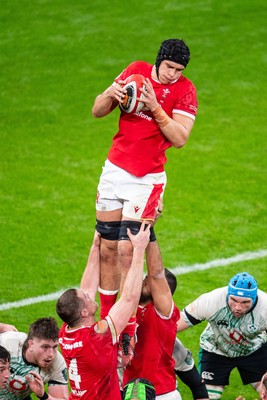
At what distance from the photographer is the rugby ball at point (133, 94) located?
8.99 meters

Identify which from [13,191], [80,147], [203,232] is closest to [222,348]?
[203,232]

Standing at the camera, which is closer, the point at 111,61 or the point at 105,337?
the point at 105,337

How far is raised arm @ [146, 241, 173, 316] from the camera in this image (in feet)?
30.2

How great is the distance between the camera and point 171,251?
1396 cm

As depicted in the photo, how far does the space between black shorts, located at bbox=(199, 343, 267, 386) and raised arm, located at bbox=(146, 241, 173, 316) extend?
1882mm

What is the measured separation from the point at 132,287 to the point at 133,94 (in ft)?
5.10

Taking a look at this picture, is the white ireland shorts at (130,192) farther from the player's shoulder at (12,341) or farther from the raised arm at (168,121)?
the player's shoulder at (12,341)

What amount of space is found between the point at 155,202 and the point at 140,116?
74 cm

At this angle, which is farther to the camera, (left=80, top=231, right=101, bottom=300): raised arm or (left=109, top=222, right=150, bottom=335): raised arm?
(left=80, top=231, right=101, bottom=300): raised arm

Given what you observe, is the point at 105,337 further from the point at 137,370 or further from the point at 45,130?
the point at 45,130

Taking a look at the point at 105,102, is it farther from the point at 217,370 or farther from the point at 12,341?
the point at 217,370

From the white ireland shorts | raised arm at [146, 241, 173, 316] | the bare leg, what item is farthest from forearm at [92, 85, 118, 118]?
raised arm at [146, 241, 173, 316]

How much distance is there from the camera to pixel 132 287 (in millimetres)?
8828

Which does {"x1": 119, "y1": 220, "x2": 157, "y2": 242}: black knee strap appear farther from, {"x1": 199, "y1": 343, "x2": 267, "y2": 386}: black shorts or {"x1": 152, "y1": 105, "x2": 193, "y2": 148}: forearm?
{"x1": 199, "y1": 343, "x2": 267, "y2": 386}: black shorts
